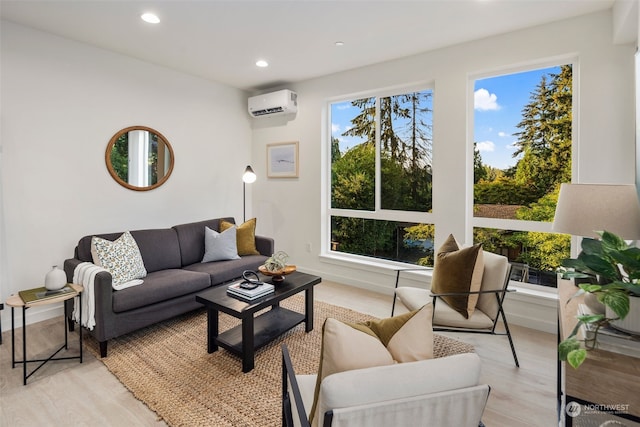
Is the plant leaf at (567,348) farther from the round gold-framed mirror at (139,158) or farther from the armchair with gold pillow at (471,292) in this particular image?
the round gold-framed mirror at (139,158)

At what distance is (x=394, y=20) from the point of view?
9.24ft

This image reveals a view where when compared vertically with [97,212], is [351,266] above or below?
below

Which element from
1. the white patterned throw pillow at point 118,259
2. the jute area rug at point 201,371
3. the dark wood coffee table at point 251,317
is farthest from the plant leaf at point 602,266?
the white patterned throw pillow at point 118,259

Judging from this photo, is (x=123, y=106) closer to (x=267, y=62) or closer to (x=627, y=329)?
(x=267, y=62)

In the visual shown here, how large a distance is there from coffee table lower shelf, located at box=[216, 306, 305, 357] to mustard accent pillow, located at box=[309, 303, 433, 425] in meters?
1.43

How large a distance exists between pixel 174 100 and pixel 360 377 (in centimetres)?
419

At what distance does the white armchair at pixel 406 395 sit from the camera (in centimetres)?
88

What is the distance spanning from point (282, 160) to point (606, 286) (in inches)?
158

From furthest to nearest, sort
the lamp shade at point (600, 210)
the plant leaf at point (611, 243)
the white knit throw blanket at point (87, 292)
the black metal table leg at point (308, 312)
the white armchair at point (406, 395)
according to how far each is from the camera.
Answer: the black metal table leg at point (308, 312)
the white knit throw blanket at point (87, 292)
the lamp shade at point (600, 210)
the plant leaf at point (611, 243)
the white armchair at point (406, 395)

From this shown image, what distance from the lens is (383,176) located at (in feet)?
13.2

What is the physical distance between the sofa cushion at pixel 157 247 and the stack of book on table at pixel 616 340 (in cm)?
337

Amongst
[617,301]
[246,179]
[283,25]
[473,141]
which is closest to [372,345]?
[617,301]

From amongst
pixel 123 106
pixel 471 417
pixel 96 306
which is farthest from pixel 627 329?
pixel 123 106

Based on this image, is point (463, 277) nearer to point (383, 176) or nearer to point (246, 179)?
point (383, 176)
